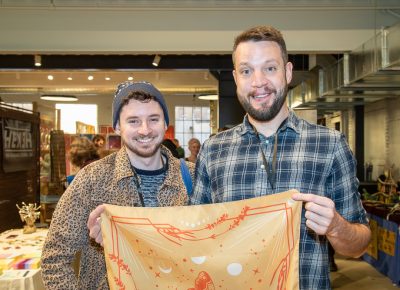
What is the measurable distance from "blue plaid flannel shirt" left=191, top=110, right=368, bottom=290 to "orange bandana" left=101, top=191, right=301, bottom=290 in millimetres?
154

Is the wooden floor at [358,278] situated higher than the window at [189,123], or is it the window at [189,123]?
the window at [189,123]

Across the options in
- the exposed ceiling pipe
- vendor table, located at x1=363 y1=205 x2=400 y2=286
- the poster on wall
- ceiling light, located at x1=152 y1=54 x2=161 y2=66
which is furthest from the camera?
ceiling light, located at x1=152 y1=54 x2=161 y2=66

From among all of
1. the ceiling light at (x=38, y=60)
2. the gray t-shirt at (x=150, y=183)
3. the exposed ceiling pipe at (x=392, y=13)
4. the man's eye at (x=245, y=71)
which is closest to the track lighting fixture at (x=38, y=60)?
the ceiling light at (x=38, y=60)

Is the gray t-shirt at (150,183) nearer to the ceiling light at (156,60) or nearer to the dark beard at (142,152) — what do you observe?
the dark beard at (142,152)

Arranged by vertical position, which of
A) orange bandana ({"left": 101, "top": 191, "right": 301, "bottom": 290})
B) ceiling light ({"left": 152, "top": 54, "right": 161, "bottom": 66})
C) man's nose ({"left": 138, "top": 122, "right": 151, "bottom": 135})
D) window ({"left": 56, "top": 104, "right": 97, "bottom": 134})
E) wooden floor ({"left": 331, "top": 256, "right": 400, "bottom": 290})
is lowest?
wooden floor ({"left": 331, "top": 256, "right": 400, "bottom": 290})

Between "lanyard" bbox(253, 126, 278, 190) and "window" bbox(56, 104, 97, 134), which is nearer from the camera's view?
"lanyard" bbox(253, 126, 278, 190)

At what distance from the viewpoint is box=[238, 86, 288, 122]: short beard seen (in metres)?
1.54

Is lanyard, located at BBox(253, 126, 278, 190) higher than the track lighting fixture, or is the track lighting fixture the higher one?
the track lighting fixture

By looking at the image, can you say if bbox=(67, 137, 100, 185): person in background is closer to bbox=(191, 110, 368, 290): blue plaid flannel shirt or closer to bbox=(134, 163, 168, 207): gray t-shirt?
bbox=(134, 163, 168, 207): gray t-shirt

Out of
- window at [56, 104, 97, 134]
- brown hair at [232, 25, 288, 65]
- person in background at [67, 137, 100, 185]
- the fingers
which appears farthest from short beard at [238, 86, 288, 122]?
window at [56, 104, 97, 134]

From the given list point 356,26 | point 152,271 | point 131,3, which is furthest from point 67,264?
point 356,26

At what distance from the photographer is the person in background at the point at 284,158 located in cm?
150

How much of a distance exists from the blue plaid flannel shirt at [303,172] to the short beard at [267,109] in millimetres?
69

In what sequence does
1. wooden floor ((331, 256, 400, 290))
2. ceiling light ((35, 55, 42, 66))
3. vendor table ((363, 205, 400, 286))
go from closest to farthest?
vendor table ((363, 205, 400, 286)) → wooden floor ((331, 256, 400, 290)) → ceiling light ((35, 55, 42, 66))
